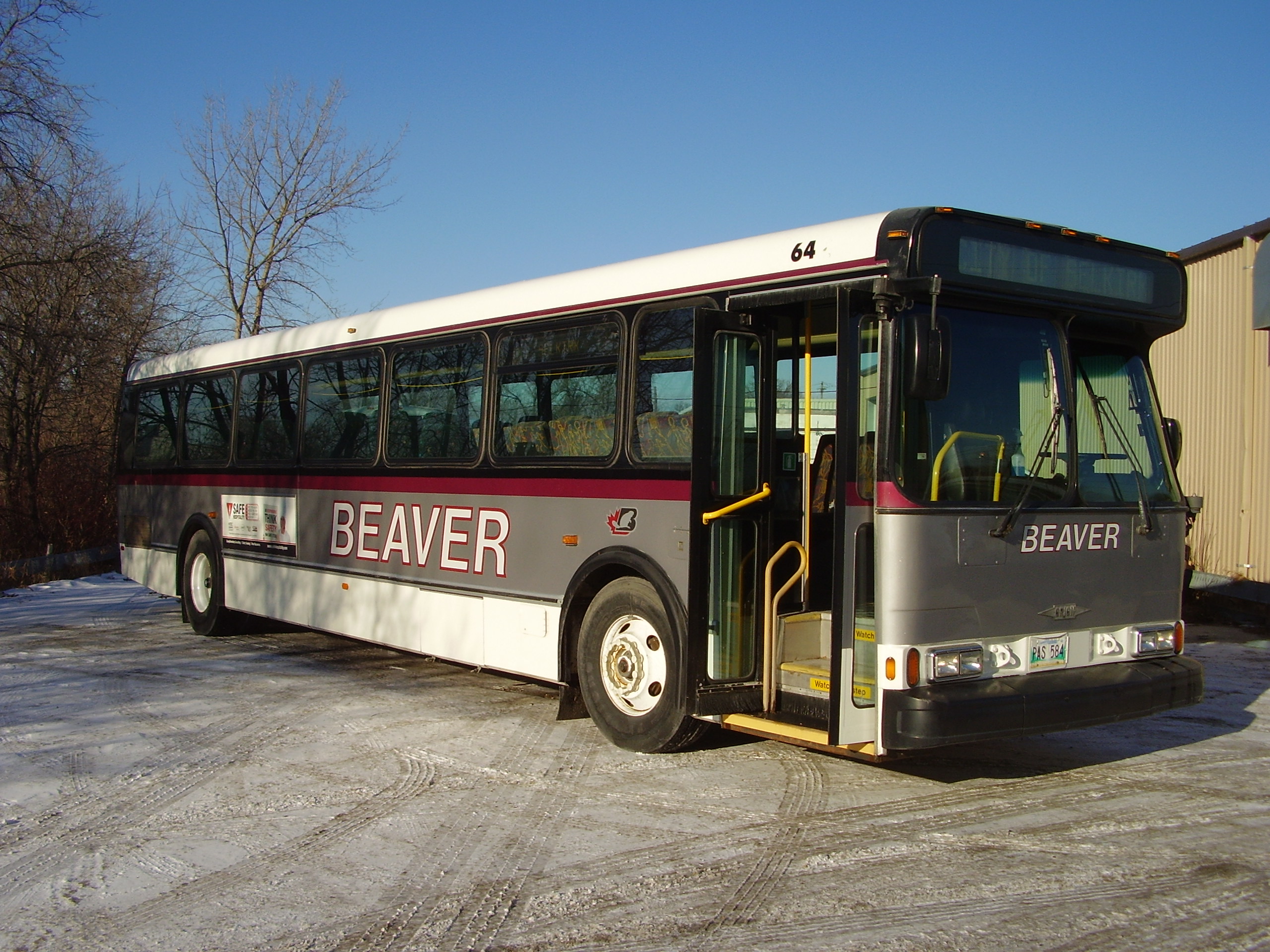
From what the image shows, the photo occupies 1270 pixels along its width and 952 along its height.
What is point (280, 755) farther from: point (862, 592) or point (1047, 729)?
point (1047, 729)

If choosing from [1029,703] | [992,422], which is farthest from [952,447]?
[1029,703]

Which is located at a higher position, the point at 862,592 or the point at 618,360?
the point at 618,360

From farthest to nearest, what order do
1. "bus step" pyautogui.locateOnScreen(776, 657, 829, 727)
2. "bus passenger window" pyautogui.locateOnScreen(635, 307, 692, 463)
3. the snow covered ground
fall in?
"bus passenger window" pyautogui.locateOnScreen(635, 307, 692, 463) → "bus step" pyautogui.locateOnScreen(776, 657, 829, 727) → the snow covered ground

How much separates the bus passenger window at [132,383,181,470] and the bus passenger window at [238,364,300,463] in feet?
5.82

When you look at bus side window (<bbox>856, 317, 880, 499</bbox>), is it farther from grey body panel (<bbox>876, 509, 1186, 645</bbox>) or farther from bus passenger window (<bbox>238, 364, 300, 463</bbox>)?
bus passenger window (<bbox>238, 364, 300, 463</bbox>)

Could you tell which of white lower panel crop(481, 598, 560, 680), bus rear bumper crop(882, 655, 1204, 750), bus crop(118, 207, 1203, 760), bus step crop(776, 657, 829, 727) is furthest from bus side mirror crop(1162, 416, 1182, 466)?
white lower panel crop(481, 598, 560, 680)

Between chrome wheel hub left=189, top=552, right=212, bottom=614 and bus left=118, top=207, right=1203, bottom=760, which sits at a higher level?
bus left=118, top=207, right=1203, bottom=760

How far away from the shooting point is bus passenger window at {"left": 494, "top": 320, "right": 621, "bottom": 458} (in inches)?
286

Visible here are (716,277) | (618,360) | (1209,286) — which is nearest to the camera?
(716,277)

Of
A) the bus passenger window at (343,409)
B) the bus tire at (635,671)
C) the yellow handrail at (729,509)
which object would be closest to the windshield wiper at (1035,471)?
the yellow handrail at (729,509)

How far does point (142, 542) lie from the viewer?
13766mm

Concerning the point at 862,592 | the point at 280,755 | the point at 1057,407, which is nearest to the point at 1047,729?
the point at 862,592

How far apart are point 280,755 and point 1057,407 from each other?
4917mm

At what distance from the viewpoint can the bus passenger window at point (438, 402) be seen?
8.44 metres
